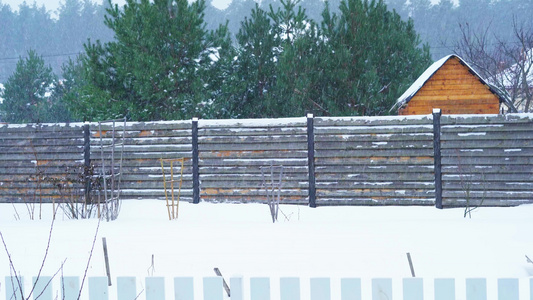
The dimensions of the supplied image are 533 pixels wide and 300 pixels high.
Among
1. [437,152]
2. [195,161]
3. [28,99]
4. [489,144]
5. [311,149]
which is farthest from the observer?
[28,99]

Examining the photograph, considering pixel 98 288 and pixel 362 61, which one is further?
pixel 362 61

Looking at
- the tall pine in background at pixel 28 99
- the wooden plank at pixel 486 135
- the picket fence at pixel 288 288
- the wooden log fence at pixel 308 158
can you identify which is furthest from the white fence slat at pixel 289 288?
the tall pine in background at pixel 28 99

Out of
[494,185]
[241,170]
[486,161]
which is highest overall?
[486,161]

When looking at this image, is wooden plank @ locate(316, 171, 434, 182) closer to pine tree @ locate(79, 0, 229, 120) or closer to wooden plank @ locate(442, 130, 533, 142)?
wooden plank @ locate(442, 130, 533, 142)

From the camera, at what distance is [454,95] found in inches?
476

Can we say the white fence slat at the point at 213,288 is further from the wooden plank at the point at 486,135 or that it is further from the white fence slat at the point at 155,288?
the wooden plank at the point at 486,135

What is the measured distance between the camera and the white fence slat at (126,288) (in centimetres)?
232

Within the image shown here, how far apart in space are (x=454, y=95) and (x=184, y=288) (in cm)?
1083

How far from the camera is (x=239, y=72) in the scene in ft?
49.1

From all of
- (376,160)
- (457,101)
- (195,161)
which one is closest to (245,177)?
(195,161)

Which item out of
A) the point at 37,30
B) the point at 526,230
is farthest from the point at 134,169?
the point at 37,30

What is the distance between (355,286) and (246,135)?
6.26 m

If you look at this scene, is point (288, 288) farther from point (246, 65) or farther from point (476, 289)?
point (246, 65)

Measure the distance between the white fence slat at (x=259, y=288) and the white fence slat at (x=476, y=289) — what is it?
0.76 meters
